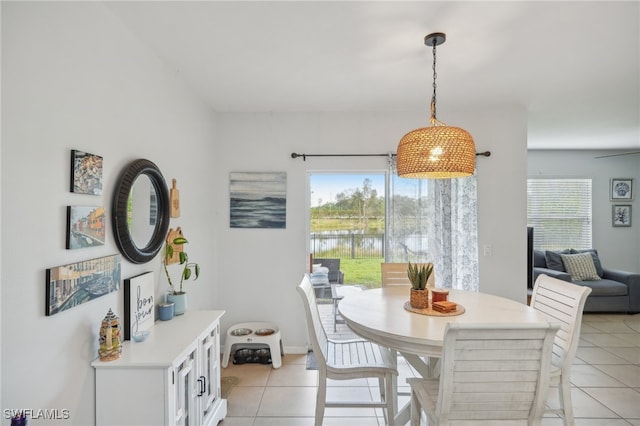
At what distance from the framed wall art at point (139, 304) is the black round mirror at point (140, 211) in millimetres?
121

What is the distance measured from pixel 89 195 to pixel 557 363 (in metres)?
2.68

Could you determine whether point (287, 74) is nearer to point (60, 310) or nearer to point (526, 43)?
point (526, 43)

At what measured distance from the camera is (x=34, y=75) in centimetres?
127

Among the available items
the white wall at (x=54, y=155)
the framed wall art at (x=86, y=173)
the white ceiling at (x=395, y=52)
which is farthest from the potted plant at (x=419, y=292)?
the framed wall art at (x=86, y=173)

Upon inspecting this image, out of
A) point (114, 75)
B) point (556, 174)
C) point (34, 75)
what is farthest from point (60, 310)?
point (556, 174)

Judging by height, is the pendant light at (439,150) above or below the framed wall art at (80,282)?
above

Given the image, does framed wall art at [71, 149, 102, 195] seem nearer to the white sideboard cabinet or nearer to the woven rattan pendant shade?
the white sideboard cabinet

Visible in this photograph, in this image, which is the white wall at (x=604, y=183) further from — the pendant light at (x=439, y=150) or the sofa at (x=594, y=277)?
the pendant light at (x=439, y=150)

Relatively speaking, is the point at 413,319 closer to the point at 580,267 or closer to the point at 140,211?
the point at 140,211

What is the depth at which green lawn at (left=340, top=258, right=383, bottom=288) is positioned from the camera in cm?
358

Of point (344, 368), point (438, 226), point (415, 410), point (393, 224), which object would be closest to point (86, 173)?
point (344, 368)

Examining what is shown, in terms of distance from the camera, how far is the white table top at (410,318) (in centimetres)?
163

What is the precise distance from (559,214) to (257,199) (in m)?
5.04

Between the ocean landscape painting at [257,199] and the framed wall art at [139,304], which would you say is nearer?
the framed wall art at [139,304]
